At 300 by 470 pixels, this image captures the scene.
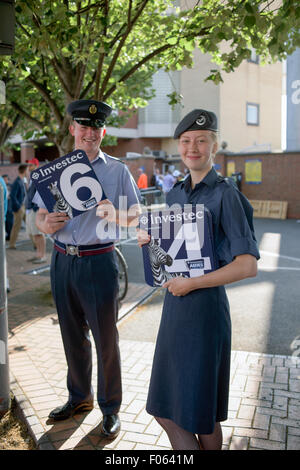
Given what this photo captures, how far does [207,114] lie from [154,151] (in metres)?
35.1

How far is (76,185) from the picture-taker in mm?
2807

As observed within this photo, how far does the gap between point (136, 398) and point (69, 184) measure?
1.97 m

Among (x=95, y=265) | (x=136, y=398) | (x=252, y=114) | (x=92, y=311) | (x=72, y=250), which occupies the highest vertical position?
(x=252, y=114)

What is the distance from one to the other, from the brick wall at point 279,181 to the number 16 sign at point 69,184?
16.6 meters

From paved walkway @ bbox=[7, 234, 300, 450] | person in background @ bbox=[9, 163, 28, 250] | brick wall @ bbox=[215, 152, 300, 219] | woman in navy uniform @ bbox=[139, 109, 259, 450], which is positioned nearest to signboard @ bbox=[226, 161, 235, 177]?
brick wall @ bbox=[215, 152, 300, 219]

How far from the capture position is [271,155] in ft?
62.1

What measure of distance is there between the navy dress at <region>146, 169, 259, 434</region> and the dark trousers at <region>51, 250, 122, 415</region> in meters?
1.01

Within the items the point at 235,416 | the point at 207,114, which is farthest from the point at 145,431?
the point at 207,114

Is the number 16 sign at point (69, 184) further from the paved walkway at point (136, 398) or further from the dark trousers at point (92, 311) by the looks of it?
the paved walkway at point (136, 398)

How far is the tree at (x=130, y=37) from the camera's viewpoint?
3.44 meters

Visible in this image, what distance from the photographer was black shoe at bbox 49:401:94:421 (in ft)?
11.1

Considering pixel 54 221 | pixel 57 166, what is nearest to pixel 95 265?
pixel 54 221

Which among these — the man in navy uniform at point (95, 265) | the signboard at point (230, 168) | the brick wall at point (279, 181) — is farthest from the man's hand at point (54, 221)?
the signboard at point (230, 168)

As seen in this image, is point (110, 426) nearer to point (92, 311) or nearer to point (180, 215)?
point (92, 311)
